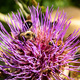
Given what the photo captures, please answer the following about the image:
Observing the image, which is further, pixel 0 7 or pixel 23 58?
pixel 0 7

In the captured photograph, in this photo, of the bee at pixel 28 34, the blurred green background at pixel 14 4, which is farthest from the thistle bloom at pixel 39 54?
the blurred green background at pixel 14 4

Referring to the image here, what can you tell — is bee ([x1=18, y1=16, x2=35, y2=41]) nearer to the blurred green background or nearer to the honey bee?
the honey bee

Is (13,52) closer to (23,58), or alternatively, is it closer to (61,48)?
(23,58)

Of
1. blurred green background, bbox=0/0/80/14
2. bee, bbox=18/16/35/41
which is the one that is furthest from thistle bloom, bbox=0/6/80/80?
blurred green background, bbox=0/0/80/14

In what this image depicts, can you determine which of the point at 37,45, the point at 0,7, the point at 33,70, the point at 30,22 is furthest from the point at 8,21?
the point at 0,7

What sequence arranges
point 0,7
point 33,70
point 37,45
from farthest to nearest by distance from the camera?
point 0,7 < point 37,45 < point 33,70

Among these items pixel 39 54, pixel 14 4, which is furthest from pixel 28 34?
pixel 14 4

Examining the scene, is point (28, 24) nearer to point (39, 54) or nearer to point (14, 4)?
point (39, 54)

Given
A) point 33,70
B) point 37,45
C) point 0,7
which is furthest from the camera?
point 0,7
